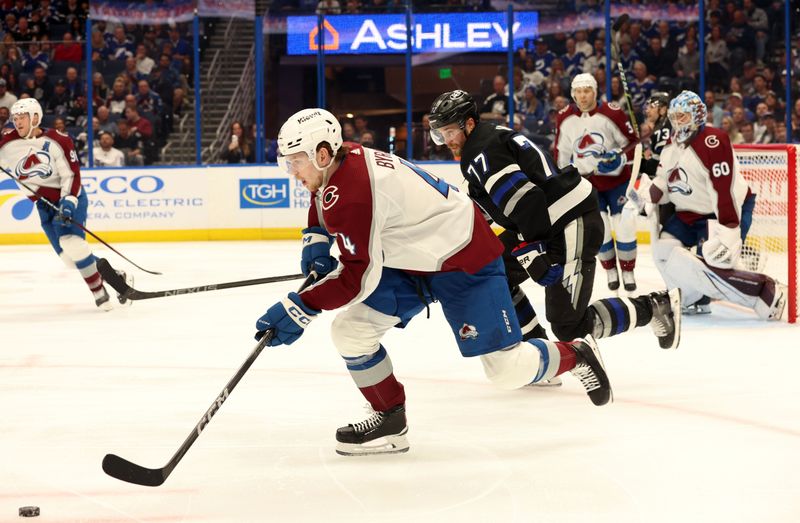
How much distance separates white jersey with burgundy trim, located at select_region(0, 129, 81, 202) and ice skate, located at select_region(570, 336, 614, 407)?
146 inches

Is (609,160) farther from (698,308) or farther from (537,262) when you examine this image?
(537,262)

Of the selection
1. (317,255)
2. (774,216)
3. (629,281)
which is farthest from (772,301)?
(317,255)

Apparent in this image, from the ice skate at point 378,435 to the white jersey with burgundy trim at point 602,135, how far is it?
3457 millimetres

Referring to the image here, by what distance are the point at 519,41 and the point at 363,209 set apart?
7.31m

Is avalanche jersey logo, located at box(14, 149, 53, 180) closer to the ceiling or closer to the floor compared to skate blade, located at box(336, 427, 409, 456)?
closer to the ceiling

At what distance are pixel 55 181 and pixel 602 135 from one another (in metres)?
3.07

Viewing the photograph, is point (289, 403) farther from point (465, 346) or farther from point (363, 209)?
point (363, 209)

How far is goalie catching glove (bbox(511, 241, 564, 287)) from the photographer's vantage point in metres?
3.44

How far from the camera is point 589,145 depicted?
6.16 meters

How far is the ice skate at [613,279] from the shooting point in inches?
239

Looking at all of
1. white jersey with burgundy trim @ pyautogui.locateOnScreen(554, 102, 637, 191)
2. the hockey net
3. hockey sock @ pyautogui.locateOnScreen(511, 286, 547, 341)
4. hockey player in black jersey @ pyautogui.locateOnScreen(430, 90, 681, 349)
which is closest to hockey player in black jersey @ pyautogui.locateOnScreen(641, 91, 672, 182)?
white jersey with burgundy trim @ pyautogui.locateOnScreen(554, 102, 637, 191)

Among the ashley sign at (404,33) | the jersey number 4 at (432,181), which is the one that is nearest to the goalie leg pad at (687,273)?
the jersey number 4 at (432,181)

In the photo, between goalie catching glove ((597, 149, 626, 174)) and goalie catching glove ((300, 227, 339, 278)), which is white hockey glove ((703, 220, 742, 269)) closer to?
goalie catching glove ((597, 149, 626, 174))

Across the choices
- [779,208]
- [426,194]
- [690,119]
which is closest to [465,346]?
[426,194]
